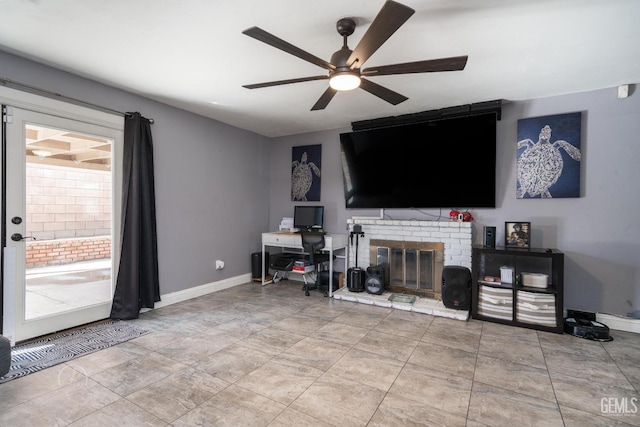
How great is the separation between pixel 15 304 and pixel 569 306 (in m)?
5.37

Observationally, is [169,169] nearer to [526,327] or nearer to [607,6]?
[607,6]

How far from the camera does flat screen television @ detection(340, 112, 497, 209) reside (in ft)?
11.8

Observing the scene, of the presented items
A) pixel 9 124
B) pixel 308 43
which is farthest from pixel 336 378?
pixel 9 124

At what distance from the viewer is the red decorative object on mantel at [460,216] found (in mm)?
3732

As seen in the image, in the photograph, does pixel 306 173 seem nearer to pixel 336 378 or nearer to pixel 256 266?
pixel 256 266

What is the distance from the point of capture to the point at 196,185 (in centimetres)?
404

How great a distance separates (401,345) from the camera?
266 centimetres

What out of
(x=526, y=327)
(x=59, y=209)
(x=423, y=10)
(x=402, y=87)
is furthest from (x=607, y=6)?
(x=59, y=209)

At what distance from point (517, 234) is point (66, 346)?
454 centimetres

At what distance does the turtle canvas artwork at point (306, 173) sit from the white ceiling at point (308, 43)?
4.97 feet

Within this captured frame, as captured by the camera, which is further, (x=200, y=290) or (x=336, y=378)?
(x=200, y=290)

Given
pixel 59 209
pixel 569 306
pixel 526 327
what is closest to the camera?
pixel 59 209

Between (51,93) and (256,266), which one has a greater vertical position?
(51,93)

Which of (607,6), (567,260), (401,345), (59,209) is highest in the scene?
(607,6)
